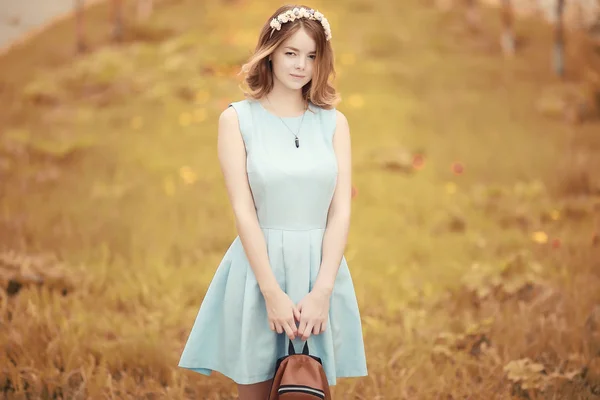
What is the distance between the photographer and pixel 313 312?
1.69 metres

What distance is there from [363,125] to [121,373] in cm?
375

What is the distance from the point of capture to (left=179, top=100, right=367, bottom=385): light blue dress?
1739 mm

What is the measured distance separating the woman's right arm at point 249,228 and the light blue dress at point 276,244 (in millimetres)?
26

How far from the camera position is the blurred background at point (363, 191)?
2789 mm

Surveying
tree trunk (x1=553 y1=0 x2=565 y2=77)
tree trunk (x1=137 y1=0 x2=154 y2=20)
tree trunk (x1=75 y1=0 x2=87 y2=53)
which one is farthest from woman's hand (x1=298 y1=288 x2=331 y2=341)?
tree trunk (x1=137 y1=0 x2=154 y2=20)

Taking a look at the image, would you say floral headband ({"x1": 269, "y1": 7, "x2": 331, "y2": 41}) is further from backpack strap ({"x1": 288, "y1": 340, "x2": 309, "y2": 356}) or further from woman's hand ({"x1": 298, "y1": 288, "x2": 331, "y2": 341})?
backpack strap ({"x1": 288, "y1": 340, "x2": 309, "y2": 356})

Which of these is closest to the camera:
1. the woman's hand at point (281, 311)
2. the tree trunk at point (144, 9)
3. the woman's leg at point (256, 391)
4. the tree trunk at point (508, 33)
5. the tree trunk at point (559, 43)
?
the woman's hand at point (281, 311)

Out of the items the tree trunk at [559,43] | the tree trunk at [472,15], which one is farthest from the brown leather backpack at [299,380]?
the tree trunk at [472,15]

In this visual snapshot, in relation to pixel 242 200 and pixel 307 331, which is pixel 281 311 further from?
pixel 242 200

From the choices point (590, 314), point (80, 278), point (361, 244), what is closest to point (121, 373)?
point (80, 278)

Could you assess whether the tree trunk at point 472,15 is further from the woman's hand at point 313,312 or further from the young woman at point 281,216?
the woman's hand at point 313,312

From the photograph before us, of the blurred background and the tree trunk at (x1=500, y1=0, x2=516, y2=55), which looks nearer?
the blurred background

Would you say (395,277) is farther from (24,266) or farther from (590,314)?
(24,266)

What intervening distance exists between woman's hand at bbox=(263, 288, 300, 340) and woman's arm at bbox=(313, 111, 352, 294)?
0.30ft
